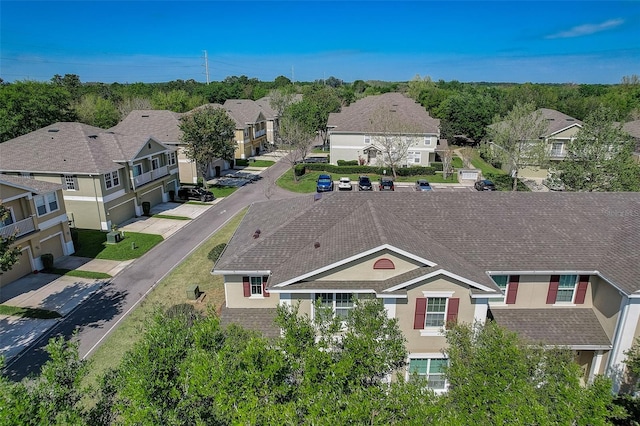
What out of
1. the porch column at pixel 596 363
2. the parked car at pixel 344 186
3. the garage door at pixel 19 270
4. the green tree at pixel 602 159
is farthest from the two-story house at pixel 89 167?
the green tree at pixel 602 159

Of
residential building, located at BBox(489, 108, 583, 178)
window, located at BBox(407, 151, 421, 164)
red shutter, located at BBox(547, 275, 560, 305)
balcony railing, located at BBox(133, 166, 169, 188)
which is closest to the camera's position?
red shutter, located at BBox(547, 275, 560, 305)

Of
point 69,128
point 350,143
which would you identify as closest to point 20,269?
point 69,128

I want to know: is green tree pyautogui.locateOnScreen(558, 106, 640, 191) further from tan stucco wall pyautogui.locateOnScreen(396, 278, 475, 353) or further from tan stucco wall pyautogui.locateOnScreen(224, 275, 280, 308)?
tan stucco wall pyautogui.locateOnScreen(224, 275, 280, 308)

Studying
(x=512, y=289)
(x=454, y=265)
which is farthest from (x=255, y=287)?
(x=512, y=289)

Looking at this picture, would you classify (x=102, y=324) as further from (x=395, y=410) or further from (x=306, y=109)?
(x=306, y=109)

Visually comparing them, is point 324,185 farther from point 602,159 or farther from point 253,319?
point 253,319

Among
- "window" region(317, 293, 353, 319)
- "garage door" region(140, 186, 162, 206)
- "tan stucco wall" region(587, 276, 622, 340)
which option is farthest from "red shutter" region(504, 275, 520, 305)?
"garage door" region(140, 186, 162, 206)
